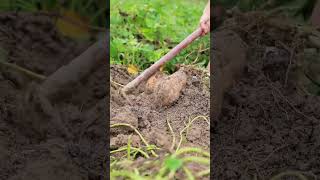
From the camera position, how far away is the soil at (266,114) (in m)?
1.38

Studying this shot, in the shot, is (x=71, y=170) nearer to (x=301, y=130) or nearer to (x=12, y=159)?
(x=12, y=159)

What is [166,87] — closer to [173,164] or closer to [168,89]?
[168,89]

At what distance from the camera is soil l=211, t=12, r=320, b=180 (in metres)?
1.38

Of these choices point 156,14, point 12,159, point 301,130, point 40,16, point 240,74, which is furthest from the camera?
point 156,14

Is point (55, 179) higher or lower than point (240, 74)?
lower

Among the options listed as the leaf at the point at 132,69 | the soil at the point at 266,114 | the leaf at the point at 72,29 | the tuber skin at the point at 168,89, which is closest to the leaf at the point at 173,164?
the soil at the point at 266,114

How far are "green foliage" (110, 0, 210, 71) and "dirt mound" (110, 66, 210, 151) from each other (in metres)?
0.30

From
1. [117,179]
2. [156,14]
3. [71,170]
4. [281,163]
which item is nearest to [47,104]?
[71,170]

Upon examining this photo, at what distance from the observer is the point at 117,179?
119cm

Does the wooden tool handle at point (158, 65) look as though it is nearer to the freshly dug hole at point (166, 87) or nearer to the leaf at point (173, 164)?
the freshly dug hole at point (166, 87)

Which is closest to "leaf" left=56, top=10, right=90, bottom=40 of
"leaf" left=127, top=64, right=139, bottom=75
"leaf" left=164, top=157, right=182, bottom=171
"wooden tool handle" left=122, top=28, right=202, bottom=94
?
"leaf" left=127, top=64, right=139, bottom=75

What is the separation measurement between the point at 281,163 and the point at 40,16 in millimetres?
1056

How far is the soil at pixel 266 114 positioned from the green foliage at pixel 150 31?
16.6 inches

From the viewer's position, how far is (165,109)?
1.70 meters
